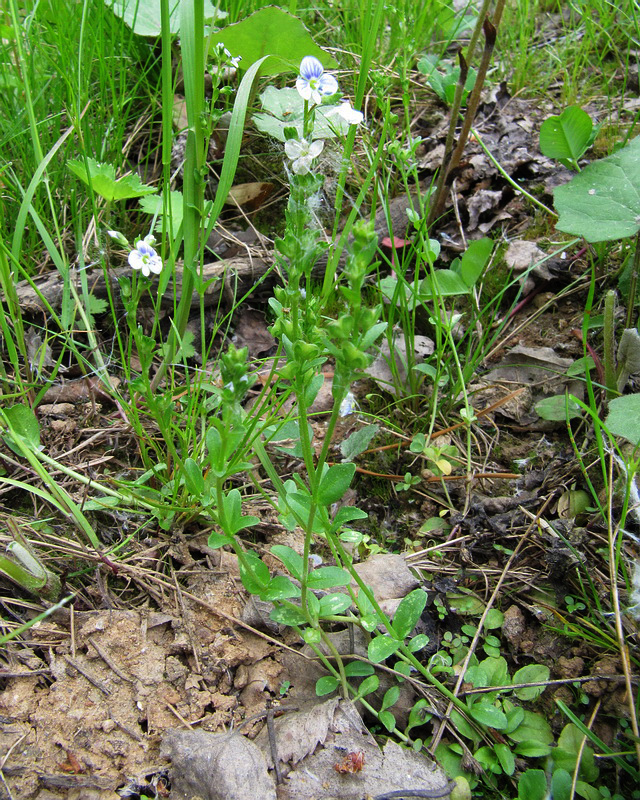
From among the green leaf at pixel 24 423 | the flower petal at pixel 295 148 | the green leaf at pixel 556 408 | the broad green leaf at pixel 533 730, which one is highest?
the flower petal at pixel 295 148

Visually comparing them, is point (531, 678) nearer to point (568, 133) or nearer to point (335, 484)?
point (335, 484)

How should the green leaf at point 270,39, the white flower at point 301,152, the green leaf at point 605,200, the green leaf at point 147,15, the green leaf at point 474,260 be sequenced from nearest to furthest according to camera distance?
the white flower at point 301,152, the green leaf at point 605,200, the green leaf at point 474,260, the green leaf at point 270,39, the green leaf at point 147,15

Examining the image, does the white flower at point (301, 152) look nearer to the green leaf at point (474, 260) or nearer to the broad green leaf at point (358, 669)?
the green leaf at point (474, 260)

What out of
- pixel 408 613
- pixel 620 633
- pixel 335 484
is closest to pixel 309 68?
pixel 335 484

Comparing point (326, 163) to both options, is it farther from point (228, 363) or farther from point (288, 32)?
point (228, 363)

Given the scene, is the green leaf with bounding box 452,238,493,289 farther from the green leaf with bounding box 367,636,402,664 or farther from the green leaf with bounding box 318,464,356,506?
the green leaf with bounding box 367,636,402,664

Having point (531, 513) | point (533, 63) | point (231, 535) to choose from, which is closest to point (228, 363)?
point (231, 535)

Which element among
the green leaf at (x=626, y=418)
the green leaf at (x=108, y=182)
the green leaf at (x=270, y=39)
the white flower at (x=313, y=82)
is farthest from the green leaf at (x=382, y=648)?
the green leaf at (x=270, y=39)
